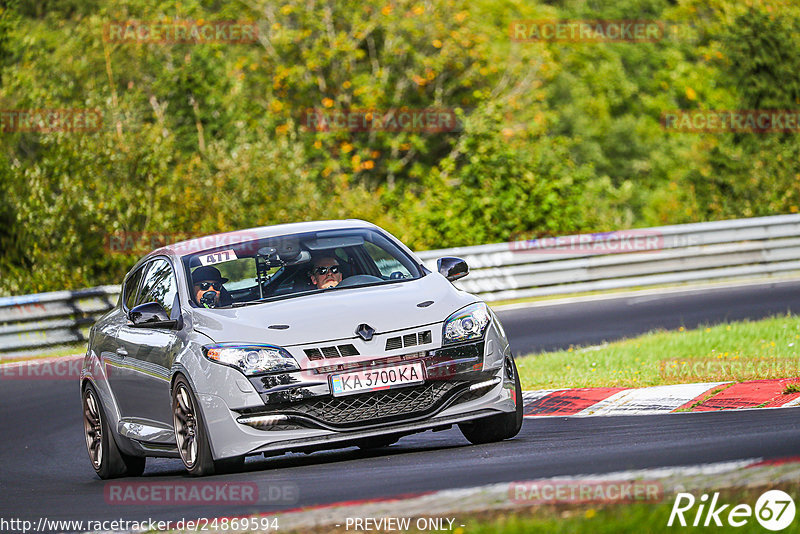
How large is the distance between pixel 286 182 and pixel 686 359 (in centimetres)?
1391

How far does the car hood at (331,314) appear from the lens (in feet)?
25.8

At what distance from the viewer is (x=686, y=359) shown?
12.2 metres

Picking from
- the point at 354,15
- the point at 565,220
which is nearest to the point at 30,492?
the point at 565,220

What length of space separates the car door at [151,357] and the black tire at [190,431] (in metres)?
0.17

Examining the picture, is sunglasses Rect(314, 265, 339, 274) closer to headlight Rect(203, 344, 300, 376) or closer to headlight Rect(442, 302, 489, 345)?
headlight Rect(442, 302, 489, 345)

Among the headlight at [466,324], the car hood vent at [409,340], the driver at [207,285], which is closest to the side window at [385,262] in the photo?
the headlight at [466,324]

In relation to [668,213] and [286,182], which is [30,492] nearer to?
[286,182]

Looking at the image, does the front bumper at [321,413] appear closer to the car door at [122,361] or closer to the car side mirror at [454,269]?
the car side mirror at [454,269]

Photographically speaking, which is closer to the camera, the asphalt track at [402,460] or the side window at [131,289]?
the asphalt track at [402,460]

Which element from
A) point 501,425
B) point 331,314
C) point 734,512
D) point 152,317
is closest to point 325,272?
point 331,314

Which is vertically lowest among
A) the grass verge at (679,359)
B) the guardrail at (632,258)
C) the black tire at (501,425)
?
the guardrail at (632,258)

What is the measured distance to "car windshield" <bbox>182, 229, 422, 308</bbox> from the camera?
8.84 m

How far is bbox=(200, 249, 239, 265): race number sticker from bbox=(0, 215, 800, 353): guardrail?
12.3 metres

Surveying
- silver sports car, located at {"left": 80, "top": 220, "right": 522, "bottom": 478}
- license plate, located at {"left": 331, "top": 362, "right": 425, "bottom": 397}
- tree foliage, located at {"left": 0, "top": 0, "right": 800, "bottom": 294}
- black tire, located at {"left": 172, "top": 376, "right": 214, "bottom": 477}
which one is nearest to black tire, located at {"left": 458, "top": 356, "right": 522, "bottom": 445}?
silver sports car, located at {"left": 80, "top": 220, "right": 522, "bottom": 478}
